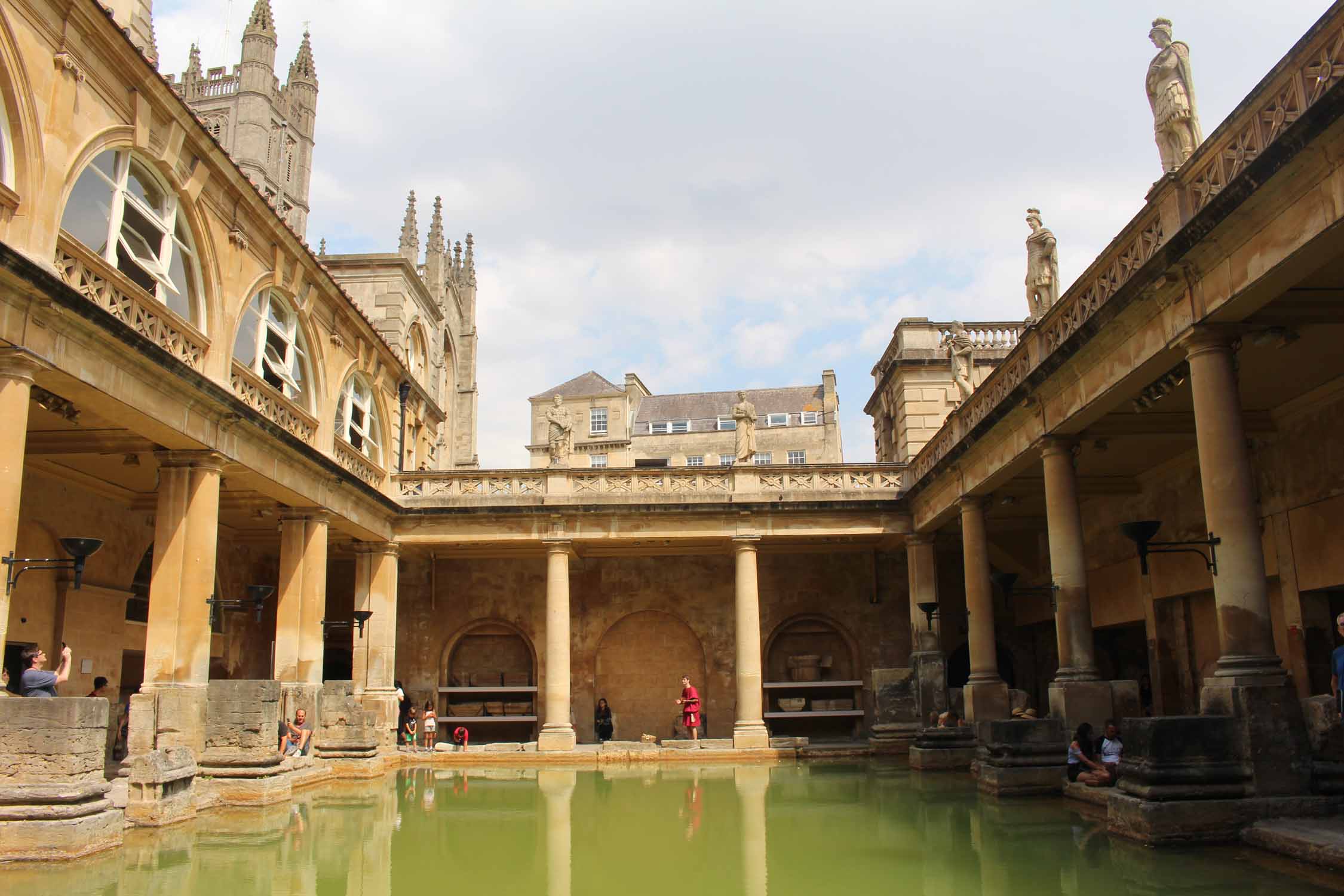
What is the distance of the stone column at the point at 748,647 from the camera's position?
22938mm

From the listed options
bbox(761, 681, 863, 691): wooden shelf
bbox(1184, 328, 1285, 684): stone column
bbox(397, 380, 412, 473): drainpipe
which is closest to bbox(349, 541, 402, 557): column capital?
bbox(397, 380, 412, 473): drainpipe

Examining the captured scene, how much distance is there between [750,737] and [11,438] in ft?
52.4

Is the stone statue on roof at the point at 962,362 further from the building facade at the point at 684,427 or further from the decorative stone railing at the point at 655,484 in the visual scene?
the building facade at the point at 684,427

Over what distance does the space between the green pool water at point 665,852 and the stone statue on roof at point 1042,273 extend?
7449 millimetres

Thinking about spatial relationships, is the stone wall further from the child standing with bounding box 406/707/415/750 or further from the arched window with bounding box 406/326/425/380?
the arched window with bounding box 406/326/425/380

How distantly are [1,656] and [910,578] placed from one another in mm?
18641

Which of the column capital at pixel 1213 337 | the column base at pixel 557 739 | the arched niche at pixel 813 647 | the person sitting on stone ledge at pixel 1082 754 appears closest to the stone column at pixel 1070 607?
the person sitting on stone ledge at pixel 1082 754

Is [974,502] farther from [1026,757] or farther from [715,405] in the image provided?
[715,405]

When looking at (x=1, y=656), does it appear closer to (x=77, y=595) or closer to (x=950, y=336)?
(x=77, y=595)

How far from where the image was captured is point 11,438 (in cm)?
1085

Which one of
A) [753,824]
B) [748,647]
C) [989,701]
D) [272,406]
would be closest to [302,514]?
[272,406]

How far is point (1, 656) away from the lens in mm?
9742

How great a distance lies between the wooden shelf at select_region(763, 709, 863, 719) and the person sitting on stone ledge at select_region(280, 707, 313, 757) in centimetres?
1100

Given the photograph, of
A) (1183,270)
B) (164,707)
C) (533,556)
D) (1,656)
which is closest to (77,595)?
(164,707)
